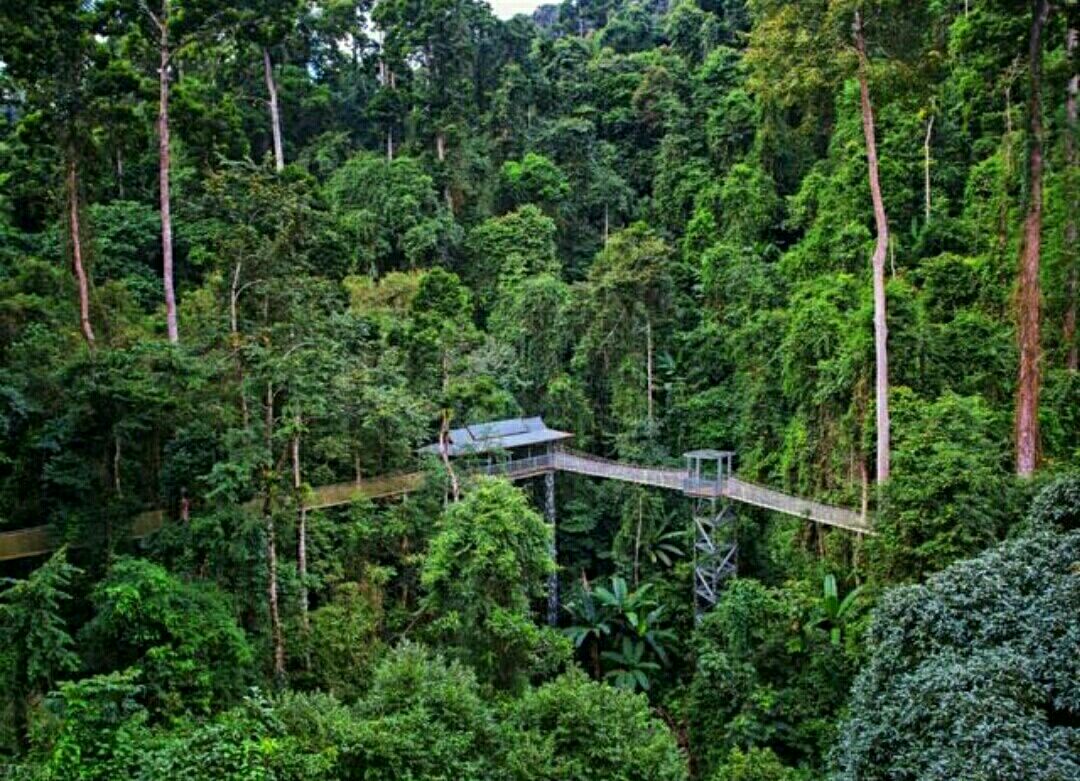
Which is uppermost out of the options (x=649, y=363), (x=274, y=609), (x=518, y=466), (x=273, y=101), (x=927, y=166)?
(x=273, y=101)

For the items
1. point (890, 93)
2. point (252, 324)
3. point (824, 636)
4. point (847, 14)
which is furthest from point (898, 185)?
point (252, 324)

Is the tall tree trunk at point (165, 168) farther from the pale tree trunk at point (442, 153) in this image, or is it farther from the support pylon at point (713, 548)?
the pale tree trunk at point (442, 153)

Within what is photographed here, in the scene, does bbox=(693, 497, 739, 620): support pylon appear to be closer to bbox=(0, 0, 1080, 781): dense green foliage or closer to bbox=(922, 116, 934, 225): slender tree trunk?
bbox=(0, 0, 1080, 781): dense green foliage

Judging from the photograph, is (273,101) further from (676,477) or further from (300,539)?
(300,539)

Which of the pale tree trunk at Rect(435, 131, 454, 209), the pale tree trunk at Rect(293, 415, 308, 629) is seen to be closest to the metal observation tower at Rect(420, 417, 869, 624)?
the pale tree trunk at Rect(293, 415, 308, 629)

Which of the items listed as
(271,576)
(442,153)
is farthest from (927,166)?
(271,576)

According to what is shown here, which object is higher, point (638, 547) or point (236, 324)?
point (236, 324)

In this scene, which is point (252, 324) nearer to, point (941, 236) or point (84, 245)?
point (84, 245)
